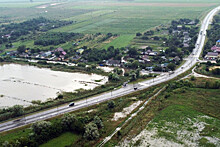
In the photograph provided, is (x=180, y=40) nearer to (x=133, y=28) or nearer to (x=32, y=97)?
(x=133, y=28)

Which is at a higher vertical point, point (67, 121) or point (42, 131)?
point (67, 121)

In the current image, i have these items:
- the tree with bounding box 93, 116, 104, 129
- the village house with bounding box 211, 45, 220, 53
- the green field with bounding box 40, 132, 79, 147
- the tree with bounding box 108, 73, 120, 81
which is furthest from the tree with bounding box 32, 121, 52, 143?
the village house with bounding box 211, 45, 220, 53

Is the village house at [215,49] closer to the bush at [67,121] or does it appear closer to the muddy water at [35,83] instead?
the muddy water at [35,83]

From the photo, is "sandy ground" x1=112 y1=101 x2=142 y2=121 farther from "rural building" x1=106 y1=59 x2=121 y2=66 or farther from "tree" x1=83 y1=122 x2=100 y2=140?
"rural building" x1=106 y1=59 x2=121 y2=66

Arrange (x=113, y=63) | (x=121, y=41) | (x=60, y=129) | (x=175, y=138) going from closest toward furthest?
(x=175, y=138) < (x=60, y=129) < (x=113, y=63) < (x=121, y=41)

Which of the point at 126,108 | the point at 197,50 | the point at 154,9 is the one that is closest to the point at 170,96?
the point at 126,108

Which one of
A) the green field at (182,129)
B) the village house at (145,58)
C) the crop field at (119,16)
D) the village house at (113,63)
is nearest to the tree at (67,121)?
the green field at (182,129)

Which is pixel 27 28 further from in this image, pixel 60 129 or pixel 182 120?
pixel 182 120

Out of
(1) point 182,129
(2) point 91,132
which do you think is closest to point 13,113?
(2) point 91,132
